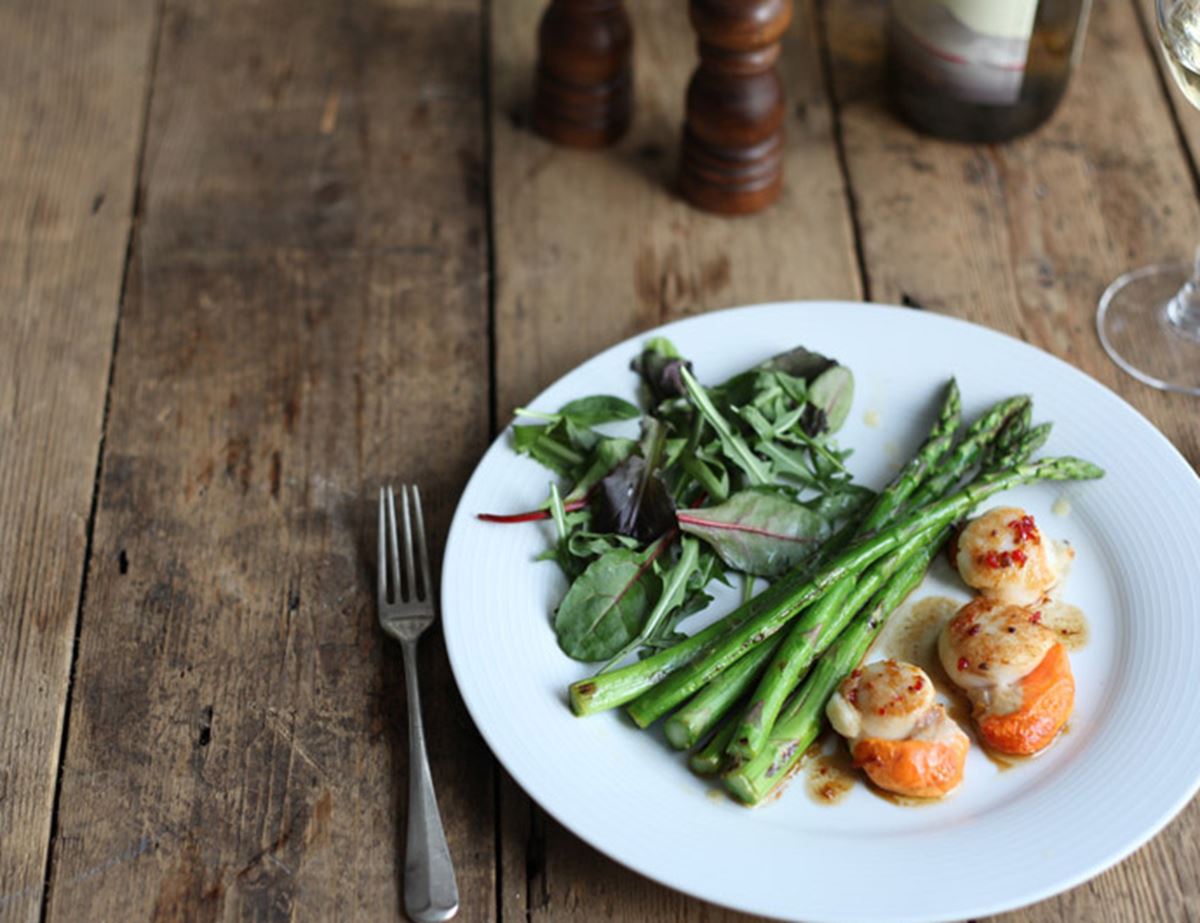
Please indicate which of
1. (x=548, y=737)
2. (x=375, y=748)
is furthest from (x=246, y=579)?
(x=548, y=737)

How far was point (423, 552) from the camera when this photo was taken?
1.52m

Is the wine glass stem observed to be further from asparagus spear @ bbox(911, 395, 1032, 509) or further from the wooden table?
asparagus spear @ bbox(911, 395, 1032, 509)

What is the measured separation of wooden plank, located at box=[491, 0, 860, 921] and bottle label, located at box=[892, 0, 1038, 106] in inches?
Result: 7.4

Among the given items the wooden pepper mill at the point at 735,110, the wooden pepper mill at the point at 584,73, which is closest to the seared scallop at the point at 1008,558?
the wooden pepper mill at the point at 735,110

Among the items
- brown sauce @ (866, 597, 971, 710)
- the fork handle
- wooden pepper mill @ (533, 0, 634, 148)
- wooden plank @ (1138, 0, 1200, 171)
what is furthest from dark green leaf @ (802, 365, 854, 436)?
wooden plank @ (1138, 0, 1200, 171)

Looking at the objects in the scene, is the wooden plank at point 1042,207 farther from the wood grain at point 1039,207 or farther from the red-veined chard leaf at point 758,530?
the red-veined chard leaf at point 758,530

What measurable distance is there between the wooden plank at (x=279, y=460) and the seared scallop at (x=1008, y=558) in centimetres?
54

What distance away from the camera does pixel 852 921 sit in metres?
1.14

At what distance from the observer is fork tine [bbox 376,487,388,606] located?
1487 mm

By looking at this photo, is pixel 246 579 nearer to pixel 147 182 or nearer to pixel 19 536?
pixel 19 536

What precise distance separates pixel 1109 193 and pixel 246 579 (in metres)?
1.34

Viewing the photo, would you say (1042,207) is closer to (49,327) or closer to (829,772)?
(829,772)

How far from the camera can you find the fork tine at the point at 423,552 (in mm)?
1497

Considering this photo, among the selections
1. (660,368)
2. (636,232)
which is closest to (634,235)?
(636,232)
